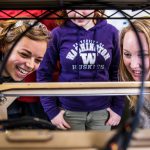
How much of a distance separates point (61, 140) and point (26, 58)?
118 centimetres

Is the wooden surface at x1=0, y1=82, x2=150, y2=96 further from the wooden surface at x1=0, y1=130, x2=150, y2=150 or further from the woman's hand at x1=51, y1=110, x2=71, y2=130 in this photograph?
the woman's hand at x1=51, y1=110, x2=71, y2=130

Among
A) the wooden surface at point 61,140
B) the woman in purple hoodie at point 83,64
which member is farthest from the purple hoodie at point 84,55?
the wooden surface at point 61,140

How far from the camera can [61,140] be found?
0.35m

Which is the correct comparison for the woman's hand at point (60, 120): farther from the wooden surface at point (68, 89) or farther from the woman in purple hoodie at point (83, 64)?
the wooden surface at point (68, 89)

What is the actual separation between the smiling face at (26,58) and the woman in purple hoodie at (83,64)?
0.04 metres

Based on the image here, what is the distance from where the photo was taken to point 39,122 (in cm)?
42

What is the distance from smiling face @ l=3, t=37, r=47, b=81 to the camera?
4.82 feet

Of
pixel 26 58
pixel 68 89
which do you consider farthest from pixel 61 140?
pixel 26 58

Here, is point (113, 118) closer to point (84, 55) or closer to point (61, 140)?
point (84, 55)

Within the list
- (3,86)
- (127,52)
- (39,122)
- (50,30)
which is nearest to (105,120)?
(127,52)

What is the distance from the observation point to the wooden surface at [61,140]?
1.13 feet

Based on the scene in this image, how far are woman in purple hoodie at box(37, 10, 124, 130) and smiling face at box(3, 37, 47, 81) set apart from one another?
0.04 meters

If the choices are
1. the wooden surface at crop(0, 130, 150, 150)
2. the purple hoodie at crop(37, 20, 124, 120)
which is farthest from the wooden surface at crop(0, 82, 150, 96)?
the purple hoodie at crop(37, 20, 124, 120)

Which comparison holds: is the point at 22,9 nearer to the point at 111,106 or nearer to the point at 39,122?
the point at 39,122
